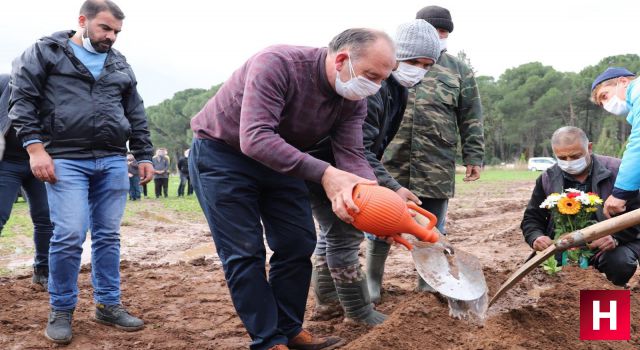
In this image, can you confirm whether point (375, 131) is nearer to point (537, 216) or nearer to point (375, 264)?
point (375, 264)

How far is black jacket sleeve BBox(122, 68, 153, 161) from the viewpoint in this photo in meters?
4.02

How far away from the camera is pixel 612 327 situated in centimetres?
337

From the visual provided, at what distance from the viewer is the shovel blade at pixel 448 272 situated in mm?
3127

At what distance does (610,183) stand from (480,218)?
24.4 ft

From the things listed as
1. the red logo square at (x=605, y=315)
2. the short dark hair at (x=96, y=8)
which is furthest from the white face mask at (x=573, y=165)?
the short dark hair at (x=96, y=8)

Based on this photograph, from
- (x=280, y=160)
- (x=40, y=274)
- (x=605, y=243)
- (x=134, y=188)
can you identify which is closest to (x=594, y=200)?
(x=605, y=243)

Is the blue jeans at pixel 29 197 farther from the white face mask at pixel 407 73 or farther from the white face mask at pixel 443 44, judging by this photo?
the white face mask at pixel 443 44

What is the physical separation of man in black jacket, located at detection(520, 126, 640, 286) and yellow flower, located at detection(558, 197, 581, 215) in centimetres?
26

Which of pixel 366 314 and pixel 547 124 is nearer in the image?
pixel 366 314

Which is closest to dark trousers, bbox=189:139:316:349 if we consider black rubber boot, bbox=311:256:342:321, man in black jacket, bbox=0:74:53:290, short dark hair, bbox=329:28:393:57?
short dark hair, bbox=329:28:393:57

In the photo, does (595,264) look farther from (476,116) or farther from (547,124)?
(547,124)

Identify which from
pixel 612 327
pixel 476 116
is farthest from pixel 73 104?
pixel 612 327

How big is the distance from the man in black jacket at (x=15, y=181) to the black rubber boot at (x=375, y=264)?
2458mm

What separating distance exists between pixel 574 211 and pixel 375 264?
1460 mm
